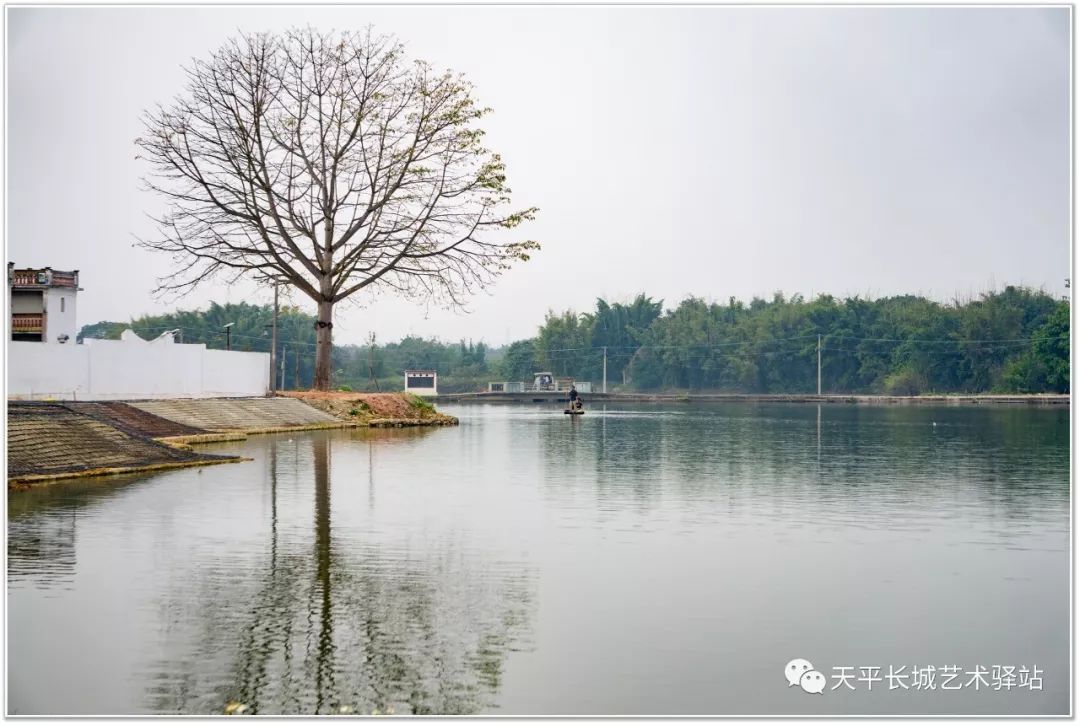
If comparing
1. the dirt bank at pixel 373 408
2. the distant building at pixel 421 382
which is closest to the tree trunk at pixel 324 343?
the dirt bank at pixel 373 408

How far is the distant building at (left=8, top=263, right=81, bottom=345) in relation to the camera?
48.6 metres

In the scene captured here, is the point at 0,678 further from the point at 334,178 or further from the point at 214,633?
the point at 334,178

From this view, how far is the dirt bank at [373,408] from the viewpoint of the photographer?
127 ft

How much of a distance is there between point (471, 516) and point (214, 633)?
6.18 m

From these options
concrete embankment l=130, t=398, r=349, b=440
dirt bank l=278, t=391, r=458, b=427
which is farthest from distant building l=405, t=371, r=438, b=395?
concrete embankment l=130, t=398, r=349, b=440

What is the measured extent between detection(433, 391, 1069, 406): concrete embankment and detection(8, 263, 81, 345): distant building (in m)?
51.0

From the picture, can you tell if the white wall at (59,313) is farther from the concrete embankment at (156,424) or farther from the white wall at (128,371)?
the concrete embankment at (156,424)

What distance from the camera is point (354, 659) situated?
24.6ft

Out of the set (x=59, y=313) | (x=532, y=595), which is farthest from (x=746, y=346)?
(x=532, y=595)

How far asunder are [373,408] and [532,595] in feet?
103

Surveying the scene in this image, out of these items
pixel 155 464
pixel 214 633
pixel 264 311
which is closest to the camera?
pixel 214 633

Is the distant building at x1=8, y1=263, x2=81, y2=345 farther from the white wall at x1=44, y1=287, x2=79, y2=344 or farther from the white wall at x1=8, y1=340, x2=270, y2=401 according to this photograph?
the white wall at x1=8, y1=340, x2=270, y2=401

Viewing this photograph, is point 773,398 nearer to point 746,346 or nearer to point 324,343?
point 746,346

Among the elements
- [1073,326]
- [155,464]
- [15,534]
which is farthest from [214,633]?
[155,464]
